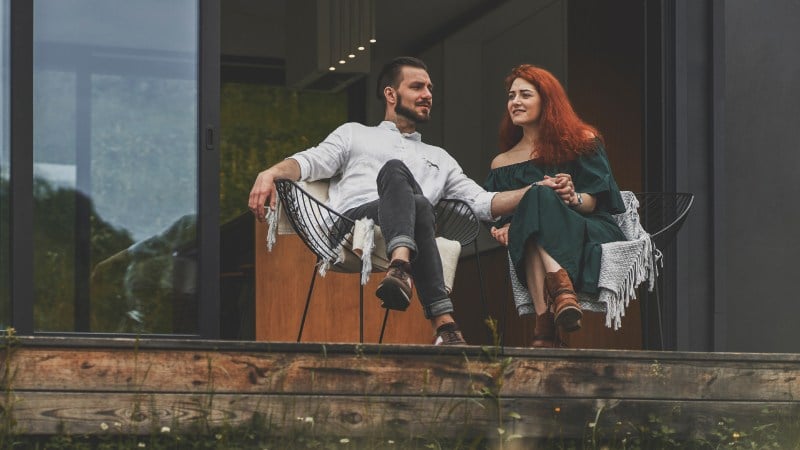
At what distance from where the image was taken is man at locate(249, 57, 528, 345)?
4.25m

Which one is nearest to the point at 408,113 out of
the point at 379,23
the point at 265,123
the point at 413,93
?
the point at 413,93

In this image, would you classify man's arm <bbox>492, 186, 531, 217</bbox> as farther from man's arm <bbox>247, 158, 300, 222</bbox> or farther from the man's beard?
man's arm <bbox>247, 158, 300, 222</bbox>

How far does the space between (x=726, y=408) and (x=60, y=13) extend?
2461 mm

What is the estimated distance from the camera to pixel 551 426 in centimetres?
371

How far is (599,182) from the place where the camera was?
4770 millimetres

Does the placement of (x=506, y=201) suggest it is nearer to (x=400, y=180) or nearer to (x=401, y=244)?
(x=400, y=180)

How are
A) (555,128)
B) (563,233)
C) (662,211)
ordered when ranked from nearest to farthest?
(563,233), (555,128), (662,211)

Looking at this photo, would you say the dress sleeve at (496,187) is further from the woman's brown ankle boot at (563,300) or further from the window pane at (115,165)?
the window pane at (115,165)

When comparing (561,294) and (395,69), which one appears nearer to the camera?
(561,294)

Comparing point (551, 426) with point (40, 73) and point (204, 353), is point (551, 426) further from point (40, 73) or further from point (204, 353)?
point (40, 73)

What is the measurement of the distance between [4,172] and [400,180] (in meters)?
1.33

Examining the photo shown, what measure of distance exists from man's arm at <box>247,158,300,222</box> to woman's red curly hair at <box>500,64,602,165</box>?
82 cm

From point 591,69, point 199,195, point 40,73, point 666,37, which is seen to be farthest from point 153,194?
point 591,69

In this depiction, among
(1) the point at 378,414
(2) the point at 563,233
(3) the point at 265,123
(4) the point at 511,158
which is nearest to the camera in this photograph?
(1) the point at 378,414
